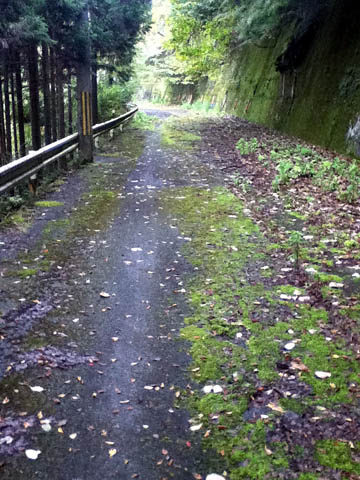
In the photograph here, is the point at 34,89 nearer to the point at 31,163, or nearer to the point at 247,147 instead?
the point at 31,163

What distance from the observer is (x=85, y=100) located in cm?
1271

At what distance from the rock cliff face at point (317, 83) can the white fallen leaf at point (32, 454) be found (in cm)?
1084

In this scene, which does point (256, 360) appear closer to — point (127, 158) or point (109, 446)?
point (109, 446)

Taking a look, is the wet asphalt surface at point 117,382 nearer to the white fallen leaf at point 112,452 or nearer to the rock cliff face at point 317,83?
the white fallen leaf at point 112,452

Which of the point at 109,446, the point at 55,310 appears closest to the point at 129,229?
the point at 55,310

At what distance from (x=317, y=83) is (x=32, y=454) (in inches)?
616

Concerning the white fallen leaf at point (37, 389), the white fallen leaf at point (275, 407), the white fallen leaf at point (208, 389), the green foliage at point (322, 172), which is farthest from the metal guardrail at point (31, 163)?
the white fallen leaf at point (275, 407)

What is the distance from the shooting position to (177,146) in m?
16.5

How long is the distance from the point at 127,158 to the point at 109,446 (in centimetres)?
1175

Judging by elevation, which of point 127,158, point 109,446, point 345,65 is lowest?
point 109,446

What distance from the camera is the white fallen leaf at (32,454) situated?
2.88 metres

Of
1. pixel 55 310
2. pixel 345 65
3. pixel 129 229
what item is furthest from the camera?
pixel 345 65

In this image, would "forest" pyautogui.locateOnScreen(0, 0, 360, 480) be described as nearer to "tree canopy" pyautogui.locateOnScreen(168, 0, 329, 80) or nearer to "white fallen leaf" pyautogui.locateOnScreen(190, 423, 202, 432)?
"white fallen leaf" pyautogui.locateOnScreen(190, 423, 202, 432)

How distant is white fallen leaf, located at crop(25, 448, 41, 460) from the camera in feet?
9.46
